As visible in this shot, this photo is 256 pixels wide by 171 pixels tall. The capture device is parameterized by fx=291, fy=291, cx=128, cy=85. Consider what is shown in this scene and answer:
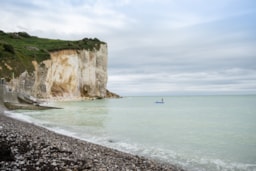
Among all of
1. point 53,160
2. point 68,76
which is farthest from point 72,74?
point 53,160

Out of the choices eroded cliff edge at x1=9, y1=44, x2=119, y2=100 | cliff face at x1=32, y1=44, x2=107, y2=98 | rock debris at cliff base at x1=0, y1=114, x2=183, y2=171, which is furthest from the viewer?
cliff face at x1=32, y1=44, x2=107, y2=98

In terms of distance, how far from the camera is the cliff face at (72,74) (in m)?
65.1

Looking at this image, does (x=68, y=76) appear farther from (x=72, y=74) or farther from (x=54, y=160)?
(x=54, y=160)

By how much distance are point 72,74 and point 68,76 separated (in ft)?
4.19

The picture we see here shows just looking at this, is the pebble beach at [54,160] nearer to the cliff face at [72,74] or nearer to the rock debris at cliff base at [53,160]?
the rock debris at cliff base at [53,160]

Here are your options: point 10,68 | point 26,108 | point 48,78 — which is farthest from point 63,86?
point 26,108

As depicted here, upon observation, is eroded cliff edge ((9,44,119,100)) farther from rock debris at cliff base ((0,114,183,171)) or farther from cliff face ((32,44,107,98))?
rock debris at cliff base ((0,114,183,171))

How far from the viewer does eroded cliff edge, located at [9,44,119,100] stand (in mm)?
59303

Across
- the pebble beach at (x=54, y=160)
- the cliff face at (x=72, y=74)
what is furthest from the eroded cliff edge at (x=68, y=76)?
the pebble beach at (x=54, y=160)

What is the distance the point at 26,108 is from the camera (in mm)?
35344

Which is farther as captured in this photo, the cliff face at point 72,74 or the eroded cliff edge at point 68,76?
the cliff face at point 72,74

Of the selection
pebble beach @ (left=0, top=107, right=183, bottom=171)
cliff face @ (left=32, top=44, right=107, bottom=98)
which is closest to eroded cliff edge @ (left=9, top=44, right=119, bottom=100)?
cliff face @ (left=32, top=44, right=107, bottom=98)

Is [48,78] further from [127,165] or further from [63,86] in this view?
[127,165]

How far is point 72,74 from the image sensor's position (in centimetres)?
7525
